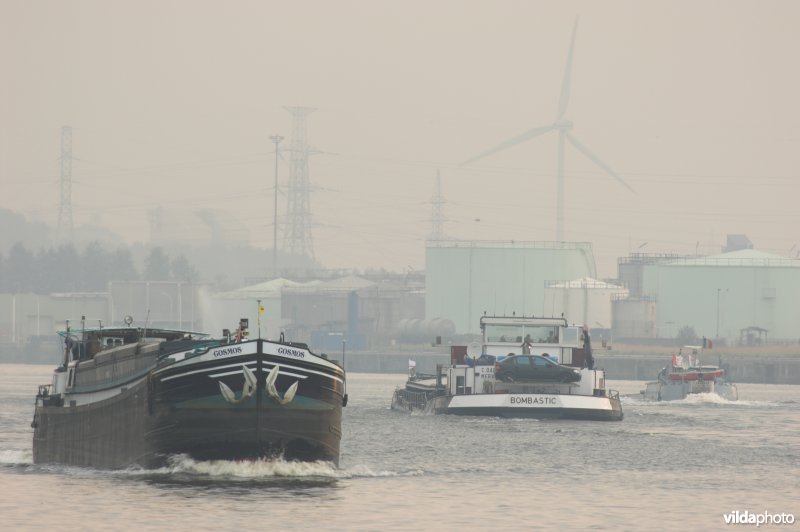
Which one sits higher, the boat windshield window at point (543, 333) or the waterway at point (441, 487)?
the boat windshield window at point (543, 333)

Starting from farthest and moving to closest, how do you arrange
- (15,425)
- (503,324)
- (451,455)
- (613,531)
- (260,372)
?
1. (503,324)
2. (15,425)
3. (451,455)
4. (260,372)
5. (613,531)

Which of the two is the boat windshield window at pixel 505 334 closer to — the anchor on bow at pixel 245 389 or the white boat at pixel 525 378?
the white boat at pixel 525 378

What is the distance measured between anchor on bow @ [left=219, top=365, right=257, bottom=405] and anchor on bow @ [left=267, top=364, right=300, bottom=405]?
431 mm

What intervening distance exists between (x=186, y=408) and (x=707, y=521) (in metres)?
15.0

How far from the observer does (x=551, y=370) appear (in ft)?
286

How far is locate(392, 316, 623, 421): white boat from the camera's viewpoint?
8594 centimetres

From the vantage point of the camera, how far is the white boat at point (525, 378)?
85.9 m

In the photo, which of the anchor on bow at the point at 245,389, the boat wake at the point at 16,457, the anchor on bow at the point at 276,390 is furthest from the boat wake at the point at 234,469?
the boat wake at the point at 16,457

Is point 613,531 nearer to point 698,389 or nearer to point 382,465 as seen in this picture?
point 382,465

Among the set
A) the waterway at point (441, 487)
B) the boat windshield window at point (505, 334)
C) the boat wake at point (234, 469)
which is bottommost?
the waterway at point (441, 487)

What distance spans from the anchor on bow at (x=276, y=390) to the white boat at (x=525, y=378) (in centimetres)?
3734

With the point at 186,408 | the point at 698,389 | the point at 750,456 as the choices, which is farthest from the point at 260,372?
the point at 698,389

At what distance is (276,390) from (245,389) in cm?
94

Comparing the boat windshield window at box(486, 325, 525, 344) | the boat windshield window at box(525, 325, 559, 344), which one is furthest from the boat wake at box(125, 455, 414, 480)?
the boat windshield window at box(486, 325, 525, 344)
